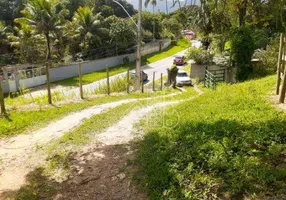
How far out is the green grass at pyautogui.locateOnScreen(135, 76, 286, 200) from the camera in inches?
148

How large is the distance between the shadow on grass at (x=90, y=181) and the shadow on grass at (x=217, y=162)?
10.6 inches

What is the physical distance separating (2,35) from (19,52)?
10.4 feet

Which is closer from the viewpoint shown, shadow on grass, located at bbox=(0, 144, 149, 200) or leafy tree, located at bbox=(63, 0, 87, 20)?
shadow on grass, located at bbox=(0, 144, 149, 200)

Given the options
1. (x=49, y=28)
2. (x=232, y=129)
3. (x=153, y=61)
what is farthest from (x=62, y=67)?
(x=232, y=129)

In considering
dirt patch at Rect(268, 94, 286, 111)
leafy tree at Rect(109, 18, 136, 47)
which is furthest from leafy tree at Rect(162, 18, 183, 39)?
dirt patch at Rect(268, 94, 286, 111)

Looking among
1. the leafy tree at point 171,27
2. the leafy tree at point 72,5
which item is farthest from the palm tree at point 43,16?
the leafy tree at point 171,27

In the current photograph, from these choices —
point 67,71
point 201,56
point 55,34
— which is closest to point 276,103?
point 201,56

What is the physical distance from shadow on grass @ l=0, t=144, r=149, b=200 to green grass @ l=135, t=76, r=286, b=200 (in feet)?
0.87

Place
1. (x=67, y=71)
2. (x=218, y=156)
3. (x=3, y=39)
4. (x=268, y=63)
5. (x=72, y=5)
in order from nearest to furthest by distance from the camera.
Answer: (x=218, y=156)
(x=268, y=63)
(x=67, y=71)
(x=3, y=39)
(x=72, y=5)

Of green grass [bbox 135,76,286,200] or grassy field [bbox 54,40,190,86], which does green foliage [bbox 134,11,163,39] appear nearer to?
grassy field [bbox 54,40,190,86]

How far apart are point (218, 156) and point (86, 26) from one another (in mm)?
25884

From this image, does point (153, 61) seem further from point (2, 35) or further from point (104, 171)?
point (104, 171)

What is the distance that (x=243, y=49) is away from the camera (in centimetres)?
1475

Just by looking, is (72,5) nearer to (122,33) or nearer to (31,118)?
(122,33)
